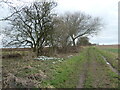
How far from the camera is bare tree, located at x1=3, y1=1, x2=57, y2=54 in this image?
1767 centimetres

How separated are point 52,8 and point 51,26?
234cm

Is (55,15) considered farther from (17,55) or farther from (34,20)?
(17,55)

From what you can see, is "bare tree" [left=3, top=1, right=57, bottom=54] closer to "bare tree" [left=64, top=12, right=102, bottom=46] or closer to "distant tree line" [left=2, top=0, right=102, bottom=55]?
"distant tree line" [left=2, top=0, right=102, bottom=55]

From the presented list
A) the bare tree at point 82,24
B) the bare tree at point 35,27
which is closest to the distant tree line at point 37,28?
the bare tree at point 35,27

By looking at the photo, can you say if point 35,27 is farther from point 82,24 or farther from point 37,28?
point 82,24

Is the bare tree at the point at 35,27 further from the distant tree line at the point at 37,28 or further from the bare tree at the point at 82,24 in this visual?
the bare tree at the point at 82,24

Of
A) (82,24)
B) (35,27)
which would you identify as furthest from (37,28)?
(82,24)

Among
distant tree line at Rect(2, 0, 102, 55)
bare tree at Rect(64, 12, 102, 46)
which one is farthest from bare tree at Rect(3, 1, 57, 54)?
bare tree at Rect(64, 12, 102, 46)

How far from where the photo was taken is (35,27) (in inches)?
731

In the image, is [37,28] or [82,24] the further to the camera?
[82,24]

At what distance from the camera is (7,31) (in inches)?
687

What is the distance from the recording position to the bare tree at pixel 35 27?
17672 mm

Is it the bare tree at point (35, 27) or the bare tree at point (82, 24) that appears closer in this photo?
the bare tree at point (35, 27)

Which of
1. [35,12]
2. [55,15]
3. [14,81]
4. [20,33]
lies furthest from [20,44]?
[14,81]
